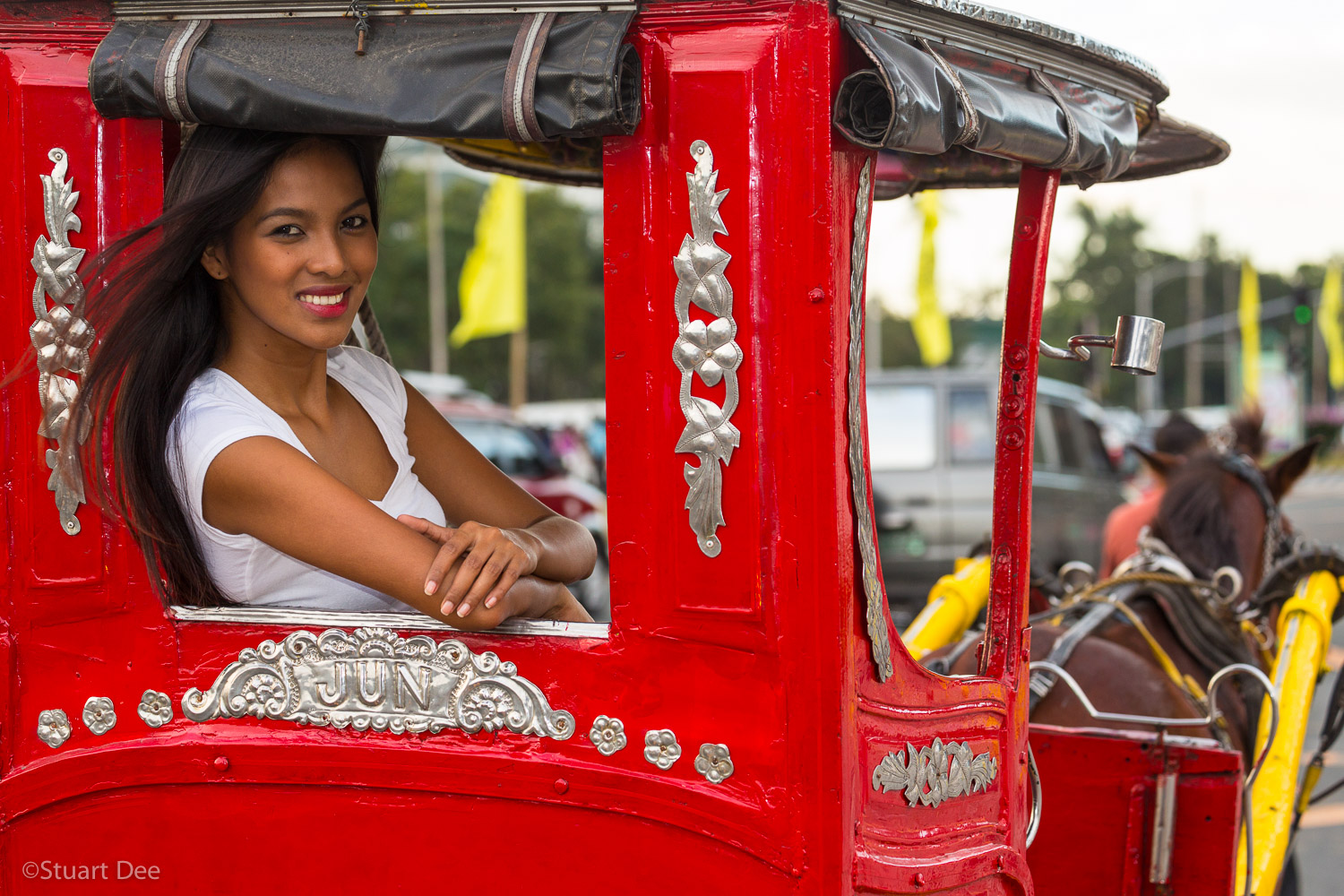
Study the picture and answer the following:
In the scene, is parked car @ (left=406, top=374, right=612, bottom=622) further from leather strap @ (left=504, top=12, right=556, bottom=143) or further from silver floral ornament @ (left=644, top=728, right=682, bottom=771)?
leather strap @ (left=504, top=12, right=556, bottom=143)

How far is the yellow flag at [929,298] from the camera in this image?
42.0 ft

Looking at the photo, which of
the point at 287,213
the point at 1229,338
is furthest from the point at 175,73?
the point at 1229,338

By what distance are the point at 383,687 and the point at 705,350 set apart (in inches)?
25.6

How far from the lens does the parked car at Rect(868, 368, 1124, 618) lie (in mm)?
8461

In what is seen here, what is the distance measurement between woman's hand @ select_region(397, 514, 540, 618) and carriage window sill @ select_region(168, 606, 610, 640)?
5cm

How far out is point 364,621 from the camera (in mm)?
1642

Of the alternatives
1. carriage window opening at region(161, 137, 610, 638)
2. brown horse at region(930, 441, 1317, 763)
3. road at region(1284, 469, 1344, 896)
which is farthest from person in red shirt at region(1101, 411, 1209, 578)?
carriage window opening at region(161, 137, 610, 638)

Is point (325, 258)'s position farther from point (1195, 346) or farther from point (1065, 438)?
point (1195, 346)

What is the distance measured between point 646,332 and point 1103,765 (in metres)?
1.48

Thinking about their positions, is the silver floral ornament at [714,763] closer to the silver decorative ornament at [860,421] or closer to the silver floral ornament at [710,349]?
the silver decorative ornament at [860,421]

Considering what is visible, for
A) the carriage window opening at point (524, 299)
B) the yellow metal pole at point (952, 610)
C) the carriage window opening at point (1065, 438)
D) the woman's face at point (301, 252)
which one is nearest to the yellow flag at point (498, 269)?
the carriage window opening at point (524, 299)

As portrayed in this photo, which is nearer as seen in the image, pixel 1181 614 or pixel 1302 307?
pixel 1181 614

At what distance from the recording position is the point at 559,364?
1403 inches

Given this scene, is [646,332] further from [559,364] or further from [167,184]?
[559,364]
